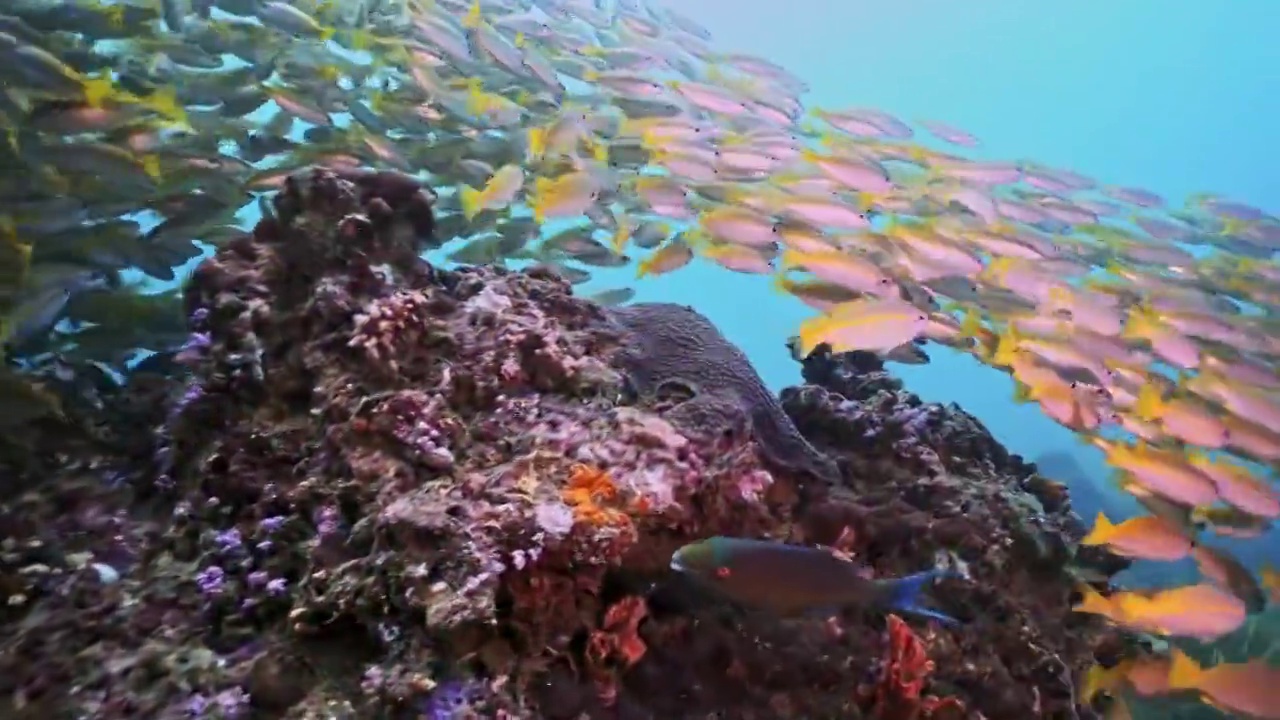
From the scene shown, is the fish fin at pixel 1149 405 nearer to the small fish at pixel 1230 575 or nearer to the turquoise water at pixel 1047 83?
the small fish at pixel 1230 575

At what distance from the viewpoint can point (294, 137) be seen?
6.17 m

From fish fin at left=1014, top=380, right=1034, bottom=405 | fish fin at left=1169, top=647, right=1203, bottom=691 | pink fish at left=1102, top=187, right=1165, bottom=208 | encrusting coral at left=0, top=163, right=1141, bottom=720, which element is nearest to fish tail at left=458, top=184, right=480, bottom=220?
encrusting coral at left=0, top=163, right=1141, bottom=720

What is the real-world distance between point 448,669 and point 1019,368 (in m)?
4.62

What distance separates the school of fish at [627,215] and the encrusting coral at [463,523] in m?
0.80

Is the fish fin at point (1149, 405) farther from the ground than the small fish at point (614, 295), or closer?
farther from the ground

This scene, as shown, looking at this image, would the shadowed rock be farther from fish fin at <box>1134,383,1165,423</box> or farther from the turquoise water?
the turquoise water

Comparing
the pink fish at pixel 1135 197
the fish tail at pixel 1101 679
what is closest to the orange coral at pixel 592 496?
the fish tail at pixel 1101 679

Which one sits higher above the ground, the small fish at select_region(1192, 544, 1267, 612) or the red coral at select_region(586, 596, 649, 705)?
the red coral at select_region(586, 596, 649, 705)

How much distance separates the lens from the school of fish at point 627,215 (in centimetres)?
447

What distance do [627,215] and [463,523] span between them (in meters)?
5.52

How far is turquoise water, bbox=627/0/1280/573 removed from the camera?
86125 millimetres

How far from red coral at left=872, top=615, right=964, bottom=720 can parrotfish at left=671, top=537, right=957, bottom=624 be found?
2.22 feet

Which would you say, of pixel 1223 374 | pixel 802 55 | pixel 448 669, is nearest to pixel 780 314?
pixel 802 55

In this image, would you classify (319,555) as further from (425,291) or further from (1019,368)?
(1019,368)
